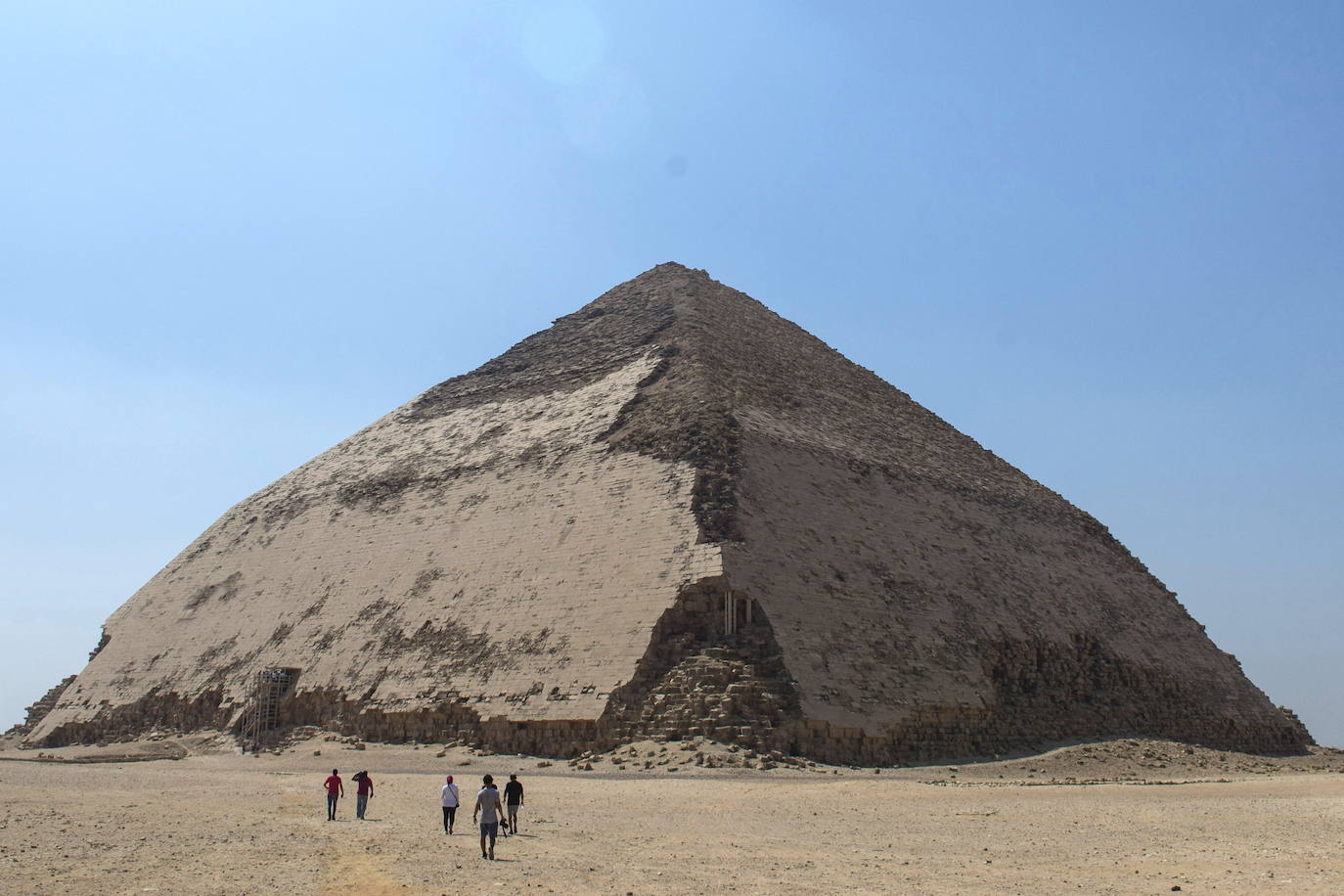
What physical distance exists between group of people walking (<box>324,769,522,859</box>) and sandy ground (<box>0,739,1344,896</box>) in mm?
179

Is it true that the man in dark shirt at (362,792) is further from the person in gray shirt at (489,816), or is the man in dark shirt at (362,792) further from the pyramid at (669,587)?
the pyramid at (669,587)

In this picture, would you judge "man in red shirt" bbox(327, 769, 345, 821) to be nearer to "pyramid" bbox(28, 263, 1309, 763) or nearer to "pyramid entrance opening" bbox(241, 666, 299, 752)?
"pyramid" bbox(28, 263, 1309, 763)

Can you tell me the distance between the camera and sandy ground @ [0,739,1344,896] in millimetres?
7512

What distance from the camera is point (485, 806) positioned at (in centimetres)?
865

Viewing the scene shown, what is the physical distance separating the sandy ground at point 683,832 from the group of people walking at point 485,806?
0.59 feet

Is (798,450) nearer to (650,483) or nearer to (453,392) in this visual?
(650,483)

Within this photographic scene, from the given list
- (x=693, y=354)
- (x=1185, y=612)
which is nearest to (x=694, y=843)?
(x=693, y=354)

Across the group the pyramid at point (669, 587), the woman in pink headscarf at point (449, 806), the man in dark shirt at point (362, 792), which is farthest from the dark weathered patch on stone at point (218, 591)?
the woman in pink headscarf at point (449, 806)

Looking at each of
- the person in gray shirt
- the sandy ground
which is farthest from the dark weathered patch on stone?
the person in gray shirt

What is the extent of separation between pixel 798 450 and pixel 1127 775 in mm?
8576

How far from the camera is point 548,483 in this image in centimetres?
2155

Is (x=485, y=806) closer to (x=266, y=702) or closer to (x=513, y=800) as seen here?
(x=513, y=800)

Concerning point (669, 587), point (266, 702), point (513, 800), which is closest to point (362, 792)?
point (513, 800)

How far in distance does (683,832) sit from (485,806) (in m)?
2.17
